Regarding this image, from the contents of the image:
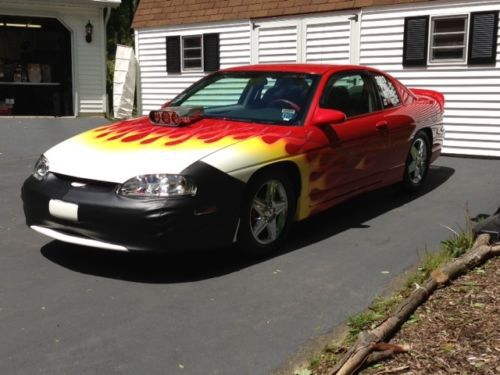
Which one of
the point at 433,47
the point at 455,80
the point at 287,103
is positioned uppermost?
the point at 433,47

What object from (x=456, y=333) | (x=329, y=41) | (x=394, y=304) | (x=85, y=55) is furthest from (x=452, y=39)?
(x=85, y=55)

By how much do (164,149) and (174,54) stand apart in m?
10.7

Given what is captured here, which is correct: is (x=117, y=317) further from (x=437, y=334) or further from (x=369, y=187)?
(x=369, y=187)

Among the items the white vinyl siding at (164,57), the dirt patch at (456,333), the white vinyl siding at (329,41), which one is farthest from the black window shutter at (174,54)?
the dirt patch at (456,333)

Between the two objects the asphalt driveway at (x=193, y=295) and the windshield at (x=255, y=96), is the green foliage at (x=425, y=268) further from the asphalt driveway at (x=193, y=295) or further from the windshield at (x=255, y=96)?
the windshield at (x=255, y=96)

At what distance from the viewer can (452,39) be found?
10.1 m

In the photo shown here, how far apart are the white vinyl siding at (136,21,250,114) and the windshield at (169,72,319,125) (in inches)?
286

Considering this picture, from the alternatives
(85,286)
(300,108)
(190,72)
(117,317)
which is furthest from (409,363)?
(190,72)

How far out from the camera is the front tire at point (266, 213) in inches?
179

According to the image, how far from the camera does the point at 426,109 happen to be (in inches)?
277

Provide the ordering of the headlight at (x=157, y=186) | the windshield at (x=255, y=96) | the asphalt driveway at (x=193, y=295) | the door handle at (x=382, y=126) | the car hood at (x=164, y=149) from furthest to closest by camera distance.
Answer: the door handle at (x=382, y=126)
the windshield at (x=255, y=96)
the car hood at (x=164, y=149)
the headlight at (x=157, y=186)
the asphalt driveway at (x=193, y=295)

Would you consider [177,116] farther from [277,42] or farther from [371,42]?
[277,42]

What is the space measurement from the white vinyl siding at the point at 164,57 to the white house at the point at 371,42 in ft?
0.09

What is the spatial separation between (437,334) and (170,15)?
500 inches
